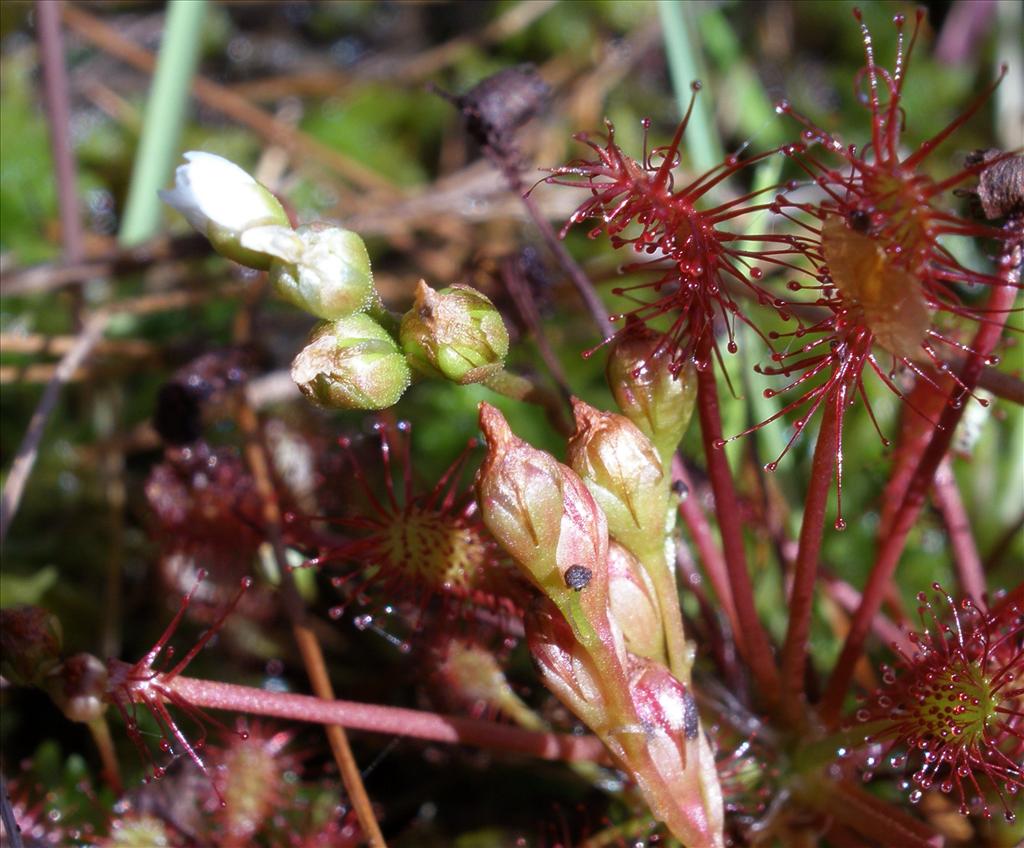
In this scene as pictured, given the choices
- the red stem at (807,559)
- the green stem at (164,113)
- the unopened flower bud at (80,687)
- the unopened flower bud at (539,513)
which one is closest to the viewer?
the unopened flower bud at (539,513)

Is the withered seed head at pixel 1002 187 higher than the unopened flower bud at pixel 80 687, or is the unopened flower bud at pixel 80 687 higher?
the withered seed head at pixel 1002 187

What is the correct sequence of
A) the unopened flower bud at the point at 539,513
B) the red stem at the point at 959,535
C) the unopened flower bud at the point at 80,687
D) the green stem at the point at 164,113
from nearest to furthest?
the unopened flower bud at the point at 539,513, the unopened flower bud at the point at 80,687, the red stem at the point at 959,535, the green stem at the point at 164,113

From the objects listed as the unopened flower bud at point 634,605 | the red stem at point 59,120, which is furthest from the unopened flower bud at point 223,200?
the red stem at point 59,120

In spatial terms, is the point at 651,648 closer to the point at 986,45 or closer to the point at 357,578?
the point at 357,578

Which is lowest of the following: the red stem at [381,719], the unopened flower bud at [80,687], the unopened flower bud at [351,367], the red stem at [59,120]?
the unopened flower bud at [80,687]

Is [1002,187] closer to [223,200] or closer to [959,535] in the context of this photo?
[959,535]

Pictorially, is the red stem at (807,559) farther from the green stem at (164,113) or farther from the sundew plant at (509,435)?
the green stem at (164,113)
